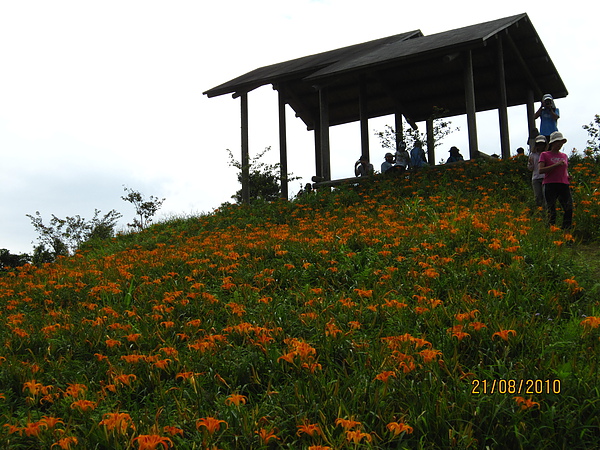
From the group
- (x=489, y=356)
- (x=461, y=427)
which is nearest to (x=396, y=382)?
(x=461, y=427)

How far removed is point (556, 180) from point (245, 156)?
9.83m

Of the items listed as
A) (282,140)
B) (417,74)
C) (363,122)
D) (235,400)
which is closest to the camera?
(235,400)

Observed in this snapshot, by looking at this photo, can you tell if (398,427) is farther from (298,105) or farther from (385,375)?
(298,105)

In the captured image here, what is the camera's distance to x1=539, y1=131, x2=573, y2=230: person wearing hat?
25.3 ft

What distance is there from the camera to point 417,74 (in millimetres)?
16203

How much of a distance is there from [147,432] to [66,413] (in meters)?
0.74

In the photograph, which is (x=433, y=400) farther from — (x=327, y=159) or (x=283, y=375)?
(x=327, y=159)

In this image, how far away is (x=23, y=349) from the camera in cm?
478

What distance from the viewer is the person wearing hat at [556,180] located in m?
7.70

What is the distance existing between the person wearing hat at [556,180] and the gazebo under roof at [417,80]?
16.3 ft

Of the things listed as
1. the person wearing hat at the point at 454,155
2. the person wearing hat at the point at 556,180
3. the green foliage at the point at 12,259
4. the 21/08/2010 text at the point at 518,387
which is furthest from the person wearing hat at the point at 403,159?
the 21/08/2010 text at the point at 518,387

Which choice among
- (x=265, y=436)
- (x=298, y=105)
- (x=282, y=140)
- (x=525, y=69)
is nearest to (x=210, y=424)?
(x=265, y=436)

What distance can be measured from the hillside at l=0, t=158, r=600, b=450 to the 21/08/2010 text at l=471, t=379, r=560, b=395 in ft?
0.04

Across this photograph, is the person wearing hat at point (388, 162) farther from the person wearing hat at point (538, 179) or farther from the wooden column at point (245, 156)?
the person wearing hat at point (538, 179)
